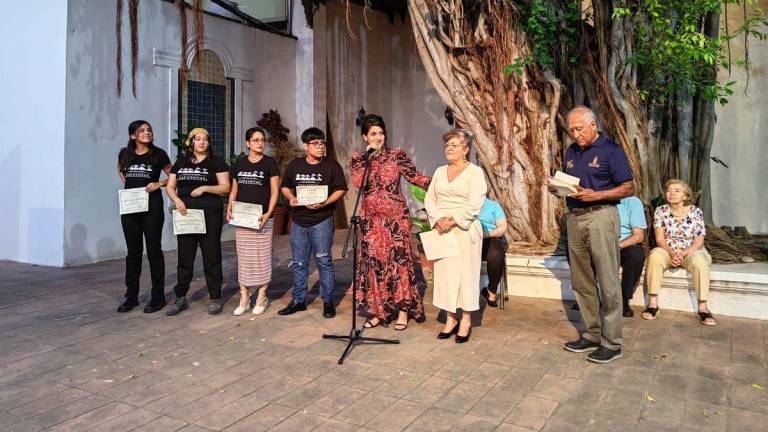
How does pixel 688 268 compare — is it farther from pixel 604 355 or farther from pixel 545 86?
pixel 545 86

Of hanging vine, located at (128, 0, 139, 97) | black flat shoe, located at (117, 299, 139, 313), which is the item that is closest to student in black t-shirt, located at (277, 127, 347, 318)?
black flat shoe, located at (117, 299, 139, 313)

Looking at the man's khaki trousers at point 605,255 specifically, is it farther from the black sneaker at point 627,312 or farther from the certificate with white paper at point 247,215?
the certificate with white paper at point 247,215

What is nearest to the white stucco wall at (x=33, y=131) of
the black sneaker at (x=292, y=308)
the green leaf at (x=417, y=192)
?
the black sneaker at (x=292, y=308)

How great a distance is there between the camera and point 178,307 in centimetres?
550

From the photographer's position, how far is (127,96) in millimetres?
8781

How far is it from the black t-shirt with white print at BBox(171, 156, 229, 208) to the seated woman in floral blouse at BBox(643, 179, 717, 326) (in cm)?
372

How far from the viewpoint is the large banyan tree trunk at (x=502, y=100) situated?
6.62m

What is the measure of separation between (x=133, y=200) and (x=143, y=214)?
196mm

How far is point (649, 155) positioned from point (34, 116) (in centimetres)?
738

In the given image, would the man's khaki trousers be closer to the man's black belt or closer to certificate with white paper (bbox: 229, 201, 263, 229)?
the man's black belt

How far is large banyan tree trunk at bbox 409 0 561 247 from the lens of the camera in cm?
662

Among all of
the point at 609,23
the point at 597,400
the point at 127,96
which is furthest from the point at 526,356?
the point at 127,96

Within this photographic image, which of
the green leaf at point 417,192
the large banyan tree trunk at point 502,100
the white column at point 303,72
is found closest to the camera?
the green leaf at point 417,192

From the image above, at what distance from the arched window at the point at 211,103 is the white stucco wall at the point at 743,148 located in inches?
283
